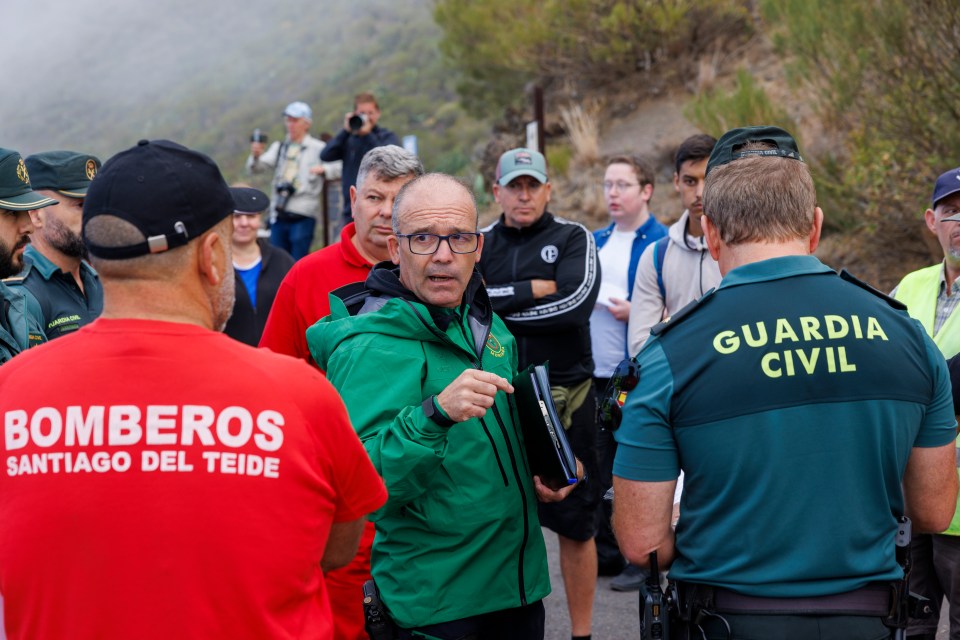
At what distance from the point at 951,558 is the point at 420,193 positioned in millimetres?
2191

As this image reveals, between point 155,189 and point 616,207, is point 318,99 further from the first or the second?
point 155,189

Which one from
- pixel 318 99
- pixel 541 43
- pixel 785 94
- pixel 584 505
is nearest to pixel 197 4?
pixel 318 99

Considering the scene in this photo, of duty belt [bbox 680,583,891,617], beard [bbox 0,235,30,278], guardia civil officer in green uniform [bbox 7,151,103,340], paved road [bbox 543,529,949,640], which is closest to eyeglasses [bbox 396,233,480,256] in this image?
duty belt [bbox 680,583,891,617]

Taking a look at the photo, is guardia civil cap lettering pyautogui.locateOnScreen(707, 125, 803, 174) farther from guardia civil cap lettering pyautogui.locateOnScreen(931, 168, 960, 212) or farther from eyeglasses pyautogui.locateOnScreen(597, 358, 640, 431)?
guardia civil cap lettering pyautogui.locateOnScreen(931, 168, 960, 212)

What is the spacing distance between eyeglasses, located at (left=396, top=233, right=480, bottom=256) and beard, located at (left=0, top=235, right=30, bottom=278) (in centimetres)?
159

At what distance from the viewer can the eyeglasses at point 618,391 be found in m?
2.27

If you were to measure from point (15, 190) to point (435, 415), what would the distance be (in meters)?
2.02

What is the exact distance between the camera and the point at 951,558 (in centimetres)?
321

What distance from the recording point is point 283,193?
10.4 m

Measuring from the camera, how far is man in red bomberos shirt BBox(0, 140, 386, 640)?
1693mm

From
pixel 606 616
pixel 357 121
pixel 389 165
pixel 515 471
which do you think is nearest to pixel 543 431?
pixel 515 471

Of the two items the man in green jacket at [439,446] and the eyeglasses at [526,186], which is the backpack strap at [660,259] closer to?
the eyeglasses at [526,186]

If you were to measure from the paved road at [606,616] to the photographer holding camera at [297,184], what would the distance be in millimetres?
6279

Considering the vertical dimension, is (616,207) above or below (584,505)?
above
